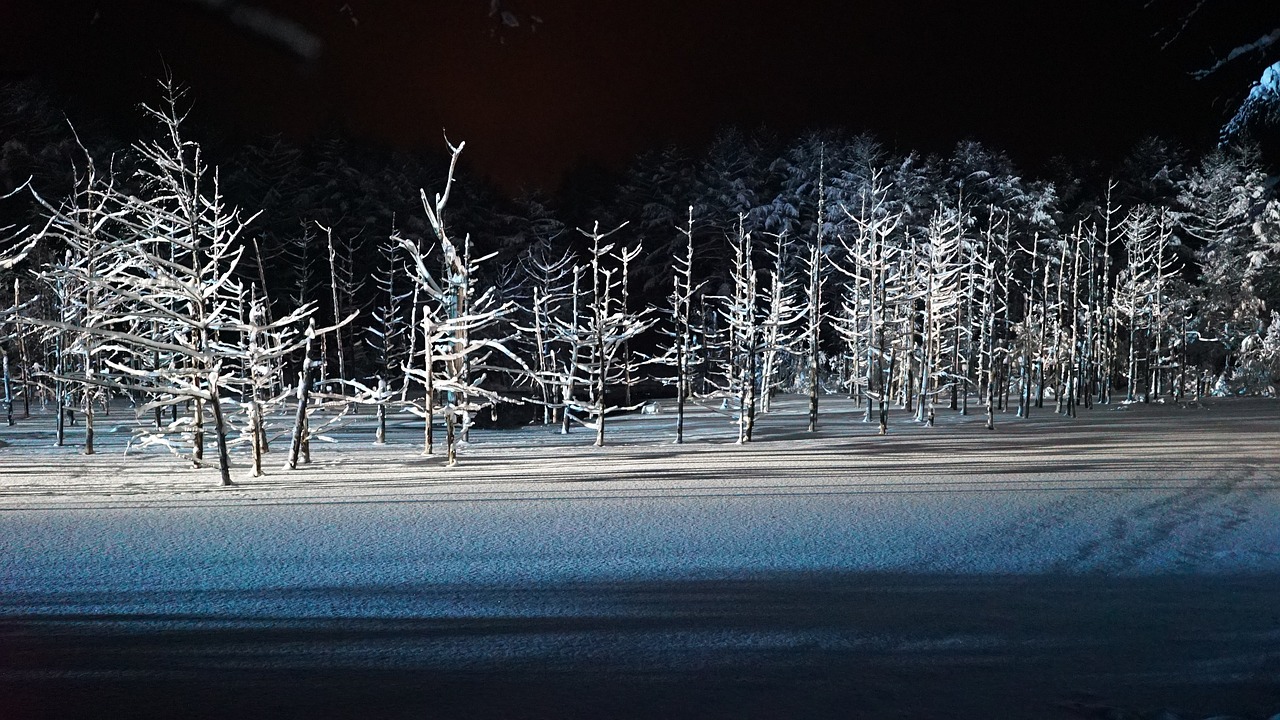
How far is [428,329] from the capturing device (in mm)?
18562

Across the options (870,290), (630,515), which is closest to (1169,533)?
(630,515)

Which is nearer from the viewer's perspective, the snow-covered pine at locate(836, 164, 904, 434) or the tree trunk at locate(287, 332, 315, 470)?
the tree trunk at locate(287, 332, 315, 470)


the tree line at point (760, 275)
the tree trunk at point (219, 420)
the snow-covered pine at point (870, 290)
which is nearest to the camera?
the tree trunk at point (219, 420)

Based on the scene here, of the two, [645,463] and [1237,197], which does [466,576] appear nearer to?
[645,463]

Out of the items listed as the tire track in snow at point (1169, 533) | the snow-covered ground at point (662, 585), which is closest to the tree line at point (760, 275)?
the snow-covered ground at point (662, 585)

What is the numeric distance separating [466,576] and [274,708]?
138 inches

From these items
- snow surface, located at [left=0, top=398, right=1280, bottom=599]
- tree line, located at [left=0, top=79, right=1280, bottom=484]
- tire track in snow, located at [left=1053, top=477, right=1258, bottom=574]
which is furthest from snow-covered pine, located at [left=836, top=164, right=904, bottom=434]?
tire track in snow, located at [left=1053, top=477, right=1258, bottom=574]

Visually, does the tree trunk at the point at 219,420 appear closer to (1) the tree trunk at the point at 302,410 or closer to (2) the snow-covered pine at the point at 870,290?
(1) the tree trunk at the point at 302,410

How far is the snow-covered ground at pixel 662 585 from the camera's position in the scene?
242 inches

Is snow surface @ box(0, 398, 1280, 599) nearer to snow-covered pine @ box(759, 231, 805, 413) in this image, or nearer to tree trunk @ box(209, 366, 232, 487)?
tree trunk @ box(209, 366, 232, 487)

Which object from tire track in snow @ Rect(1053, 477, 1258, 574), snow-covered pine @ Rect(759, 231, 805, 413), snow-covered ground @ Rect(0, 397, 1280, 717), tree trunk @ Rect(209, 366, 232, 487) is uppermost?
snow-covered pine @ Rect(759, 231, 805, 413)

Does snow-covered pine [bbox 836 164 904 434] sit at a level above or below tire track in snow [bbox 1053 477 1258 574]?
above

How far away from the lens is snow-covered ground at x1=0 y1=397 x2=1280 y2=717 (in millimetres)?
6145

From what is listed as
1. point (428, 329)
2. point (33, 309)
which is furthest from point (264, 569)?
point (33, 309)
